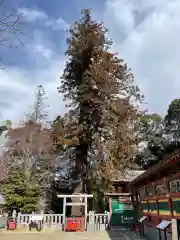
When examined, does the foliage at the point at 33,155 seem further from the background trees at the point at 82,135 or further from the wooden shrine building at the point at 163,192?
the wooden shrine building at the point at 163,192

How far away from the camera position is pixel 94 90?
74.1ft

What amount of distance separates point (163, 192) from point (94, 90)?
44.8ft

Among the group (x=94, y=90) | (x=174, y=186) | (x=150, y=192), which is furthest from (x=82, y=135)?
(x=174, y=186)

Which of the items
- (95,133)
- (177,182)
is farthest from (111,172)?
(177,182)

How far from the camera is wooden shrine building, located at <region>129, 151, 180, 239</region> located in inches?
320

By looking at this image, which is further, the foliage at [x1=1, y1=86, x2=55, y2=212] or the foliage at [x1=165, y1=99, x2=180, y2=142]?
the foliage at [x1=165, y1=99, x2=180, y2=142]

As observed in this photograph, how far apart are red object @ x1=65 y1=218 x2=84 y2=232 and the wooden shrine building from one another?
541 cm

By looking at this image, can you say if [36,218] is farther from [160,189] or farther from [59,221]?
[160,189]

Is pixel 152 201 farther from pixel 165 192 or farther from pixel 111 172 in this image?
pixel 111 172

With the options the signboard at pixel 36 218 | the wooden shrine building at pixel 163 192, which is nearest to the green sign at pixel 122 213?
the signboard at pixel 36 218

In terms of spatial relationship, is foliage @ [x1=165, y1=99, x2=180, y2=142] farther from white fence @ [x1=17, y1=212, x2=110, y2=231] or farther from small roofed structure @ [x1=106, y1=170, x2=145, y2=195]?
white fence @ [x1=17, y1=212, x2=110, y2=231]

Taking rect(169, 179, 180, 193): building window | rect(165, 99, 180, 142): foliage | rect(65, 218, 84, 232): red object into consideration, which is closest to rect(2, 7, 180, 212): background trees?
rect(65, 218, 84, 232): red object

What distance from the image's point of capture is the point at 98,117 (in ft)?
74.9

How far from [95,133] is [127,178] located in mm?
5661
